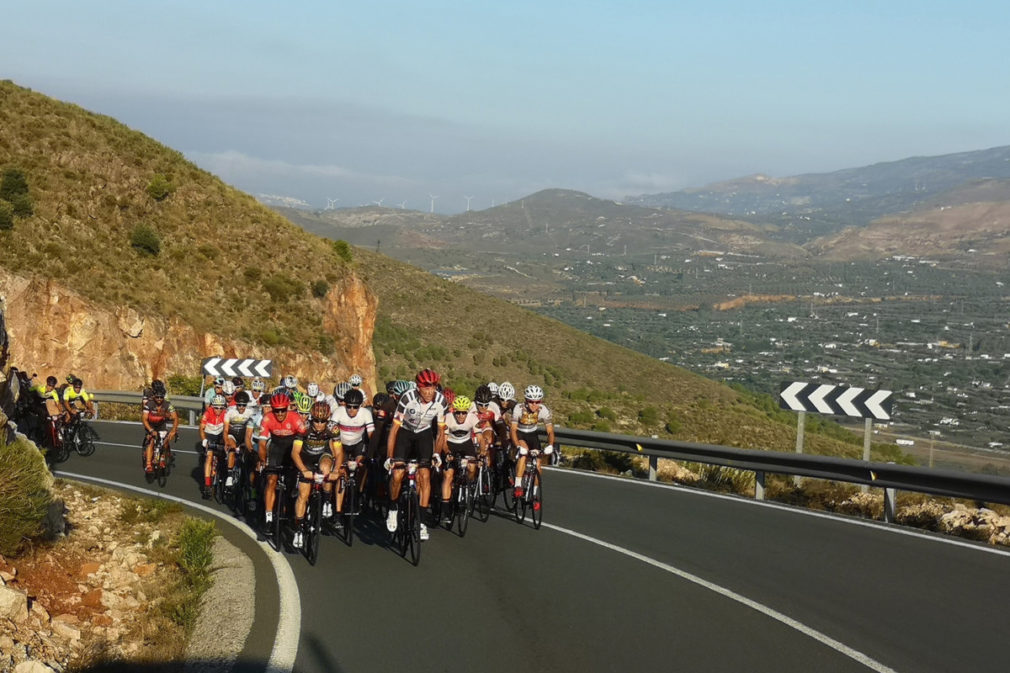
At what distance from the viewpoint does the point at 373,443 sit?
12000 mm

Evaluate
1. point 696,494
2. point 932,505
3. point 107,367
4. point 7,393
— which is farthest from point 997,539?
point 107,367

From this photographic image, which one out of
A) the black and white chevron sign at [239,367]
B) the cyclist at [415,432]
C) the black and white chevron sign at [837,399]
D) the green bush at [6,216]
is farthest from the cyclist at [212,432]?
the green bush at [6,216]

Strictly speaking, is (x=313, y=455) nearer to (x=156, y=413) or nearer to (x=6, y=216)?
(x=156, y=413)

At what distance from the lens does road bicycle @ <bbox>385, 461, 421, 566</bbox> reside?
10.9m

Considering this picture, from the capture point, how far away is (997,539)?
12.5 metres

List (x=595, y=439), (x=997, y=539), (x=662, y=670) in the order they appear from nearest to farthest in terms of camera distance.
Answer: (x=662, y=670), (x=997, y=539), (x=595, y=439)

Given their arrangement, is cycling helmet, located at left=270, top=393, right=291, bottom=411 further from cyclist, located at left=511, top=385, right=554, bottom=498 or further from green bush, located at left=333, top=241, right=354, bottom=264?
green bush, located at left=333, top=241, right=354, bottom=264

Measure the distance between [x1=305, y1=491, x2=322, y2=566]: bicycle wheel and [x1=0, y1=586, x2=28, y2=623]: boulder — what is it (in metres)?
4.07

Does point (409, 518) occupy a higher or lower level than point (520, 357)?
higher

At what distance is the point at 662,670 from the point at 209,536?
5.95m

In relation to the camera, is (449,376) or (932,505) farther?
(449,376)

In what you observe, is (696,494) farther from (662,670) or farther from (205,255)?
(205,255)

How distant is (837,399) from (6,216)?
1357 inches

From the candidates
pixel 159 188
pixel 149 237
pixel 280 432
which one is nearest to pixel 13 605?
pixel 280 432
